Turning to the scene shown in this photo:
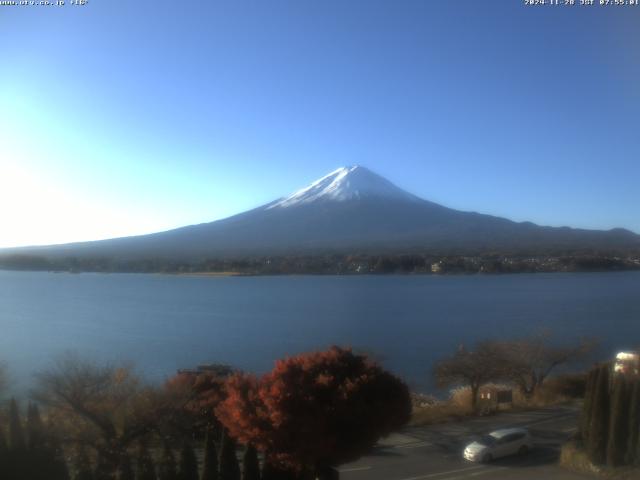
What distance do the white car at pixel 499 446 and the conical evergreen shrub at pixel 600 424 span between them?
3.46 ft

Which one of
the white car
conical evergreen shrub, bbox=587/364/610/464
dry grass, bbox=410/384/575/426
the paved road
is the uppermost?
conical evergreen shrub, bbox=587/364/610/464

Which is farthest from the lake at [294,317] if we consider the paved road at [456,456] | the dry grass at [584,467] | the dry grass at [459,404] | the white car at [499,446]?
the dry grass at [584,467]

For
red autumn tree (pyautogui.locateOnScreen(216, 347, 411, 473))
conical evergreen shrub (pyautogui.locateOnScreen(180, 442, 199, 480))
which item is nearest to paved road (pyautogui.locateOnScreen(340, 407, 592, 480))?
red autumn tree (pyautogui.locateOnScreen(216, 347, 411, 473))

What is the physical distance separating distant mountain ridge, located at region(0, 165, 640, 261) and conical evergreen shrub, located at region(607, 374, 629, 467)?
154ft

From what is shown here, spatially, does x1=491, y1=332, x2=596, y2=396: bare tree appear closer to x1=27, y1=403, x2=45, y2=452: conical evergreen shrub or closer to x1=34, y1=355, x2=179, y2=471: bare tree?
x1=34, y1=355, x2=179, y2=471: bare tree

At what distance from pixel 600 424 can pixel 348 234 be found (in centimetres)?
5733

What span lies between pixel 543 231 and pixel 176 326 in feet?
176

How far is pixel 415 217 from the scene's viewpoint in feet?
232

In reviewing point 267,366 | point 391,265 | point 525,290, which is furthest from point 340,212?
point 267,366

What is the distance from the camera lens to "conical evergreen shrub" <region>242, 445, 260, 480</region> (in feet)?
17.2

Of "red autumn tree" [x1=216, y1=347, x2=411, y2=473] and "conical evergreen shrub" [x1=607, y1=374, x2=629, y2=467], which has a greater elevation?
"red autumn tree" [x1=216, y1=347, x2=411, y2=473]

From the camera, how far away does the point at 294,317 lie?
27250 mm

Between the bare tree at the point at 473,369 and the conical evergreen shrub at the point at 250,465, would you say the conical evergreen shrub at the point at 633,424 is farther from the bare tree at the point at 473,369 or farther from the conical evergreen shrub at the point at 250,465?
the bare tree at the point at 473,369

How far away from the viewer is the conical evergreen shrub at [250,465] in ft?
17.2
